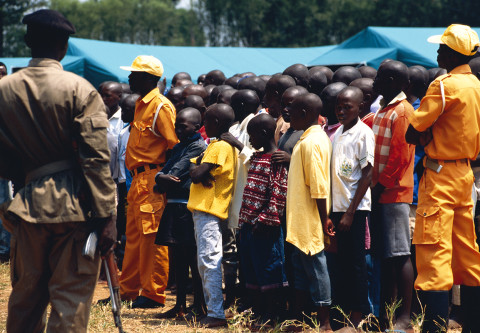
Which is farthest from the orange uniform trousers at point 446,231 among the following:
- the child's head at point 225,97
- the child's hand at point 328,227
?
the child's head at point 225,97

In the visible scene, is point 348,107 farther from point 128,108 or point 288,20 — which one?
point 288,20

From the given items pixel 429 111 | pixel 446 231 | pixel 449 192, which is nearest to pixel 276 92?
pixel 429 111

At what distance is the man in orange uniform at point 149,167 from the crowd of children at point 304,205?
0.29 meters

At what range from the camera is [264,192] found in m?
5.31

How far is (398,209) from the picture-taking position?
507 cm

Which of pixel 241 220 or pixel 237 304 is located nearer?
pixel 241 220

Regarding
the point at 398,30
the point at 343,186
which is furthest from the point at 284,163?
the point at 398,30

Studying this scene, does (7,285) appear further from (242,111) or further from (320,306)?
(320,306)

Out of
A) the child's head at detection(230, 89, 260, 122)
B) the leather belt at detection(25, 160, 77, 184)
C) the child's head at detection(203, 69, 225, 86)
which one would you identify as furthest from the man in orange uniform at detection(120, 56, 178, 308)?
the child's head at detection(203, 69, 225, 86)

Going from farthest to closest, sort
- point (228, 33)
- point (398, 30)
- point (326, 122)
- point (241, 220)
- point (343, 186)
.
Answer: point (228, 33) → point (398, 30) → point (326, 122) → point (241, 220) → point (343, 186)

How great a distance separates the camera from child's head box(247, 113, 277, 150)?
5.31 m

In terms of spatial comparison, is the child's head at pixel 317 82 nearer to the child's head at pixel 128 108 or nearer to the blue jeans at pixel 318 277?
the child's head at pixel 128 108

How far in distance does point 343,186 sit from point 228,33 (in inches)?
2376

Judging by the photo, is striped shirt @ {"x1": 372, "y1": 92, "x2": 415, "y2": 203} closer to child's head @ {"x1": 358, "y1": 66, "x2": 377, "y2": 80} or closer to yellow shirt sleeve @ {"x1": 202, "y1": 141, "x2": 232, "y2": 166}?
yellow shirt sleeve @ {"x1": 202, "y1": 141, "x2": 232, "y2": 166}
